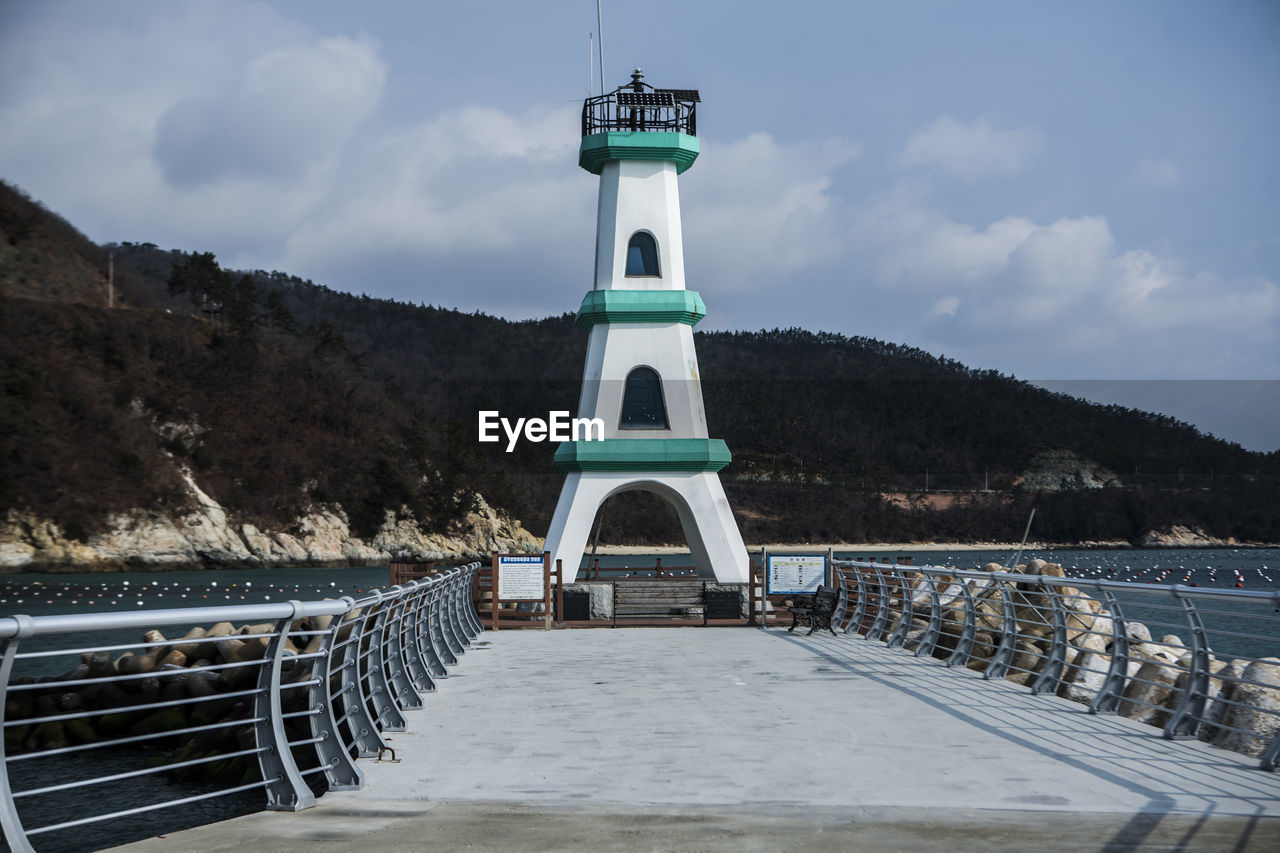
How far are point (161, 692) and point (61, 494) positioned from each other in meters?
65.8

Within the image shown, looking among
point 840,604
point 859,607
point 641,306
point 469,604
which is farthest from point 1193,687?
point 641,306

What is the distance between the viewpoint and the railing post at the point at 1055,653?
11375mm

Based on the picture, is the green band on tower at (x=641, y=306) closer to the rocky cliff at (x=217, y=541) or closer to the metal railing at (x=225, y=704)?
the metal railing at (x=225, y=704)

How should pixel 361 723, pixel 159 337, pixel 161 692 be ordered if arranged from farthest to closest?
1. pixel 159 337
2. pixel 161 692
3. pixel 361 723

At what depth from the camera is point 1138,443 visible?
165500mm

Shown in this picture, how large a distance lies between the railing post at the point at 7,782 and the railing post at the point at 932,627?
482 inches

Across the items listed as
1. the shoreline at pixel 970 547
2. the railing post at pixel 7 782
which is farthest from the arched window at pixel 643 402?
the shoreline at pixel 970 547

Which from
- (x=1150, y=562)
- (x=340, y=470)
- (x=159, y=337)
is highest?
(x=159, y=337)

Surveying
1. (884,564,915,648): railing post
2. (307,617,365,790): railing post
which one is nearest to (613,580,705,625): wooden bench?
(884,564,915,648): railing post

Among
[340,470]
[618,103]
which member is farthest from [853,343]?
[618,103]

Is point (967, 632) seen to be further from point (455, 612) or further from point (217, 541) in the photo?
point (217, 541)

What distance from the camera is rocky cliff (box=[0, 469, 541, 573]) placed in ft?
245

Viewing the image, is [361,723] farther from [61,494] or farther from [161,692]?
[61,494]

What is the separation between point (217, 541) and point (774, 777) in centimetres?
8319
